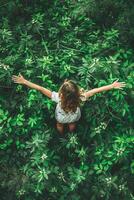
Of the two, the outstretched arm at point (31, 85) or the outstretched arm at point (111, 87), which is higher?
the outstretched arm at point (31, 85)

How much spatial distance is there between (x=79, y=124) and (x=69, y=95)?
0.73m

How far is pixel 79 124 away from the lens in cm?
614

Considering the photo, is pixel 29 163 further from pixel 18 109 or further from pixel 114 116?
pixel 114 116

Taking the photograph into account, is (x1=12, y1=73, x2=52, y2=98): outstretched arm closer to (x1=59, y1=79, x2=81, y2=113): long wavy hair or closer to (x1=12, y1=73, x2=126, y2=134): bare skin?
(x1=12, y1=73, x2=126, y2=134): bare skin

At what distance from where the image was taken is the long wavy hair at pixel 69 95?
5.52 meters

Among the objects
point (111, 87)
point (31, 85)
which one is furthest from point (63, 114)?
point (111, 87)

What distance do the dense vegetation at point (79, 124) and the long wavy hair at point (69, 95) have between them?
33 cm

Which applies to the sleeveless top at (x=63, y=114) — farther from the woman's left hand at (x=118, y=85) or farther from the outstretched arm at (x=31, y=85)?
the woman's left hand at (x=118, y=85)

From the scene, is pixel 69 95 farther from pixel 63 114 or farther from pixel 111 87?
pixel 111 87

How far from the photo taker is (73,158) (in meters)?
6.09

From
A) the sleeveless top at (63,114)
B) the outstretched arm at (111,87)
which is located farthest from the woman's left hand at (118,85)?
the sleeveless top at (63,114)

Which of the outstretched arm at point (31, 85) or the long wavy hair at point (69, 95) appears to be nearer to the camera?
the long wavy hair at point (69, 95)

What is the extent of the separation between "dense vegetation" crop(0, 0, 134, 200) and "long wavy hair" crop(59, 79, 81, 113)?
33cm

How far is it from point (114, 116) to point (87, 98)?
48cm
